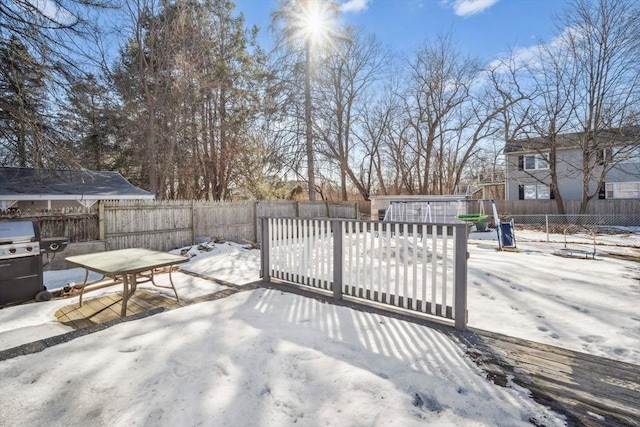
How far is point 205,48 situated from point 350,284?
13048mm

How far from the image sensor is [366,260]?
148 inches

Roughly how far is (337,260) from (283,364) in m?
1.79

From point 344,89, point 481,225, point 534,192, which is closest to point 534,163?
point 534,192

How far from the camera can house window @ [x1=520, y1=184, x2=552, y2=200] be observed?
19.6m

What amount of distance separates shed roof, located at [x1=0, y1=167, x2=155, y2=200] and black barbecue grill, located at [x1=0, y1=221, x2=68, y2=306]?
352cm

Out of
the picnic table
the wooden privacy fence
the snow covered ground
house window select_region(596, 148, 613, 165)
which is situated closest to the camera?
the snow covered ground

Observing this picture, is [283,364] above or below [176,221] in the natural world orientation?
below

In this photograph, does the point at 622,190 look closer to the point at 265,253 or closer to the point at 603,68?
the point at 603,68

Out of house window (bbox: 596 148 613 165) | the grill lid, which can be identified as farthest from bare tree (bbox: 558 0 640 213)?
the grill lid

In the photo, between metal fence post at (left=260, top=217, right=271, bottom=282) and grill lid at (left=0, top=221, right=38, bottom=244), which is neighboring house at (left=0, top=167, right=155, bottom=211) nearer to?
grill lid at (left=0, top=221, right=38, bottom=244)

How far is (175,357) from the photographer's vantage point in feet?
7.97

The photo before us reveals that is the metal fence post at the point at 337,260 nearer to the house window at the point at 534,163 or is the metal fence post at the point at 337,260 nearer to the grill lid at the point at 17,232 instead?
the grill lid at the point at 17,232

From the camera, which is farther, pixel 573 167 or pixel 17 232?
pixel 573 167

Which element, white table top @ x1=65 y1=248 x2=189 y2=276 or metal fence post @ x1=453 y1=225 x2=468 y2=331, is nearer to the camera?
metal fence post @ x1=453 y1=225 x2=468 y2=331
